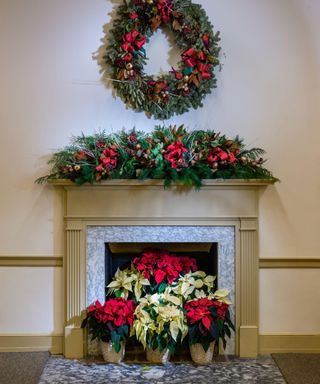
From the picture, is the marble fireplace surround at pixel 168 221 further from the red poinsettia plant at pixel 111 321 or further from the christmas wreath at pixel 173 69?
the christmas wreath at pixel 173 69

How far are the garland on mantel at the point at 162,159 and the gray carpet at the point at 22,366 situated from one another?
128 centimetres

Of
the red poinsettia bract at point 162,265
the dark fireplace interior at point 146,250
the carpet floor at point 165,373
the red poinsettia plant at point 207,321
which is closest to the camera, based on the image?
the carpet floor at point 165,373

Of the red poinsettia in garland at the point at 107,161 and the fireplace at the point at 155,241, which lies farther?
the fireplace at the point at 155,241

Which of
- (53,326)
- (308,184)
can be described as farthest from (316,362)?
(53,326)

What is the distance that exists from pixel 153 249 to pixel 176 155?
0.82 m

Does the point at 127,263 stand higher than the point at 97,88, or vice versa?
the point at 97,88

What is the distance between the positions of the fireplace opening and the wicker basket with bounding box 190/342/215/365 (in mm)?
558

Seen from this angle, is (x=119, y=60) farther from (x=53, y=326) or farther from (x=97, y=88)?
(x=53, y=326)

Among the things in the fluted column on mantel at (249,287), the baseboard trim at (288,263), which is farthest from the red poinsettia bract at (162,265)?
the baseboard trim at (288,263)

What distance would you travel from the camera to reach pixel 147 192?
3.13 metres

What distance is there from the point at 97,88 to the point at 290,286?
80.6 inches

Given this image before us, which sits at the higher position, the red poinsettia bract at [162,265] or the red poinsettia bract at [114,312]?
the red poinsettia bract at [162,265]

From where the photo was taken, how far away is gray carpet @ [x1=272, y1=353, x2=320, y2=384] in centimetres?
281

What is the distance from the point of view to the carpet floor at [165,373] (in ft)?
9.11
